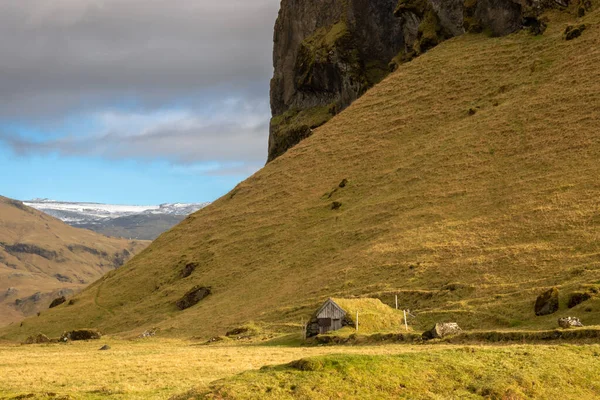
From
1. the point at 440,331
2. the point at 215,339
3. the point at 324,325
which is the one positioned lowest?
the point at 215,339

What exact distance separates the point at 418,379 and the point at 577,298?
2690cm

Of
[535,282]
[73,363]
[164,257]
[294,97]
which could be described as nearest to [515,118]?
[535,282]

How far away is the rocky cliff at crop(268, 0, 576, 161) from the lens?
13338 cm

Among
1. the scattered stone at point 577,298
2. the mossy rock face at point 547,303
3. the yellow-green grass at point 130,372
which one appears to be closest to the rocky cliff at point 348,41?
the mossy rock face at point 547,303

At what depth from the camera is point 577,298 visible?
48188 mm

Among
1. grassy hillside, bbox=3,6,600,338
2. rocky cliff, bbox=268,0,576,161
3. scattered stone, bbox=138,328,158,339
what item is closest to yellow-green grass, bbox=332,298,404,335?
grassy hillside, bbox=3,6,600,338

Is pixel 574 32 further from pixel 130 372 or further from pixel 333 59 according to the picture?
pixel 130 372

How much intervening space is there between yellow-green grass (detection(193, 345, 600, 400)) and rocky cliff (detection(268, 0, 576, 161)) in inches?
4241

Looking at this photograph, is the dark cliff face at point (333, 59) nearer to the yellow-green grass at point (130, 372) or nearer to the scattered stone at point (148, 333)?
the scattered stone at point (148, 333)

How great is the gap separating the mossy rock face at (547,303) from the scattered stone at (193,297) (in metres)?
47.6

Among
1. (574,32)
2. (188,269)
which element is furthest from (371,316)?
(574,32)

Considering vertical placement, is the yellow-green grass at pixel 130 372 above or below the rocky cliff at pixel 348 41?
below

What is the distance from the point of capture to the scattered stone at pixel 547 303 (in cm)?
4819

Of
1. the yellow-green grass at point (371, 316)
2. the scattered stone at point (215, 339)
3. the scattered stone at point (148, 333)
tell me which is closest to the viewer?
the yellow-green grass at point (371, 316)
